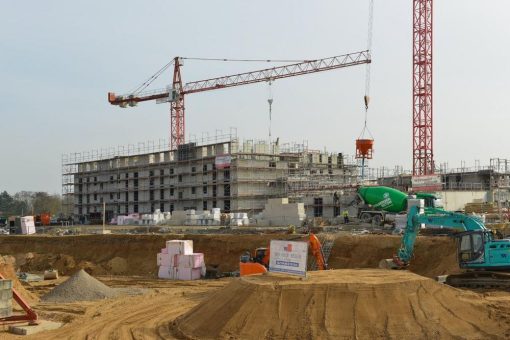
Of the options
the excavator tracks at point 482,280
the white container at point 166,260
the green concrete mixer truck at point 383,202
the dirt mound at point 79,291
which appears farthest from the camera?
the green concrete mixer truck at point 383,202

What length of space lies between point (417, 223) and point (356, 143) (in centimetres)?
2993

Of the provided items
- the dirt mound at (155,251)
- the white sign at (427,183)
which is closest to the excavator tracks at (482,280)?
the dirt mound at (155,251)

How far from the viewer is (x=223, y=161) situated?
8206 cm

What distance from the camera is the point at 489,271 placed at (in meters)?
25.0

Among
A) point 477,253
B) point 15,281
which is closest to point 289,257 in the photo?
point 477,253

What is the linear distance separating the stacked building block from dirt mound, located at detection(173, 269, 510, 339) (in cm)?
1601

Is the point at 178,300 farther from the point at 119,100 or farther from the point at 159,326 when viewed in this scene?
the point at 119,100

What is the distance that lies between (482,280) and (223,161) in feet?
194

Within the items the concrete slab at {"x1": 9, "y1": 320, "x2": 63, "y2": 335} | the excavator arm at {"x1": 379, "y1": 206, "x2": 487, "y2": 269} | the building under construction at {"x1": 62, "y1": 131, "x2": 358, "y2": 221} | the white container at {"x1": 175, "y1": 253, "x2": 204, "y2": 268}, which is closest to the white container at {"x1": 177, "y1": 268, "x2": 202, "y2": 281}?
the white container at {"x1": 175, "y1": 253, "x2": 204, "y2": 268}

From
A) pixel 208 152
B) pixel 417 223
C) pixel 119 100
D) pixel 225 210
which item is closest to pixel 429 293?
pixel 417 223

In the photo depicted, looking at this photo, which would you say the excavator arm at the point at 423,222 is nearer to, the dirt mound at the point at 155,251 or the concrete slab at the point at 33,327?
the dirt mound at the point at 155,251

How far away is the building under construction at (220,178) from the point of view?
81.2 m

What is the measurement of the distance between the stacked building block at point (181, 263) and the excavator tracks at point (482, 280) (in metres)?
15.0

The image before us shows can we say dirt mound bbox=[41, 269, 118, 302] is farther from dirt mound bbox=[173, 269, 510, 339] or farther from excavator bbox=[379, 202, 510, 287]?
excavator bbox=[379, 202, 510, 287]
